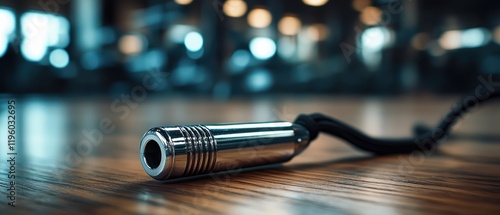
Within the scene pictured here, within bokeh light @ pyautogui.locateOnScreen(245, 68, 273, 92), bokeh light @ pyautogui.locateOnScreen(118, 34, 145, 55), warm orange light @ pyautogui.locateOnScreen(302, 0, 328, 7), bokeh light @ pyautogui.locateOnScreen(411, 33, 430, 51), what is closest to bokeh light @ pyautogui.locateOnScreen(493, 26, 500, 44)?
bokeh light @ pyautogui.locateOnScreen(411, 33, 430, 51)

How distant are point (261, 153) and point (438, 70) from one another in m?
6.12

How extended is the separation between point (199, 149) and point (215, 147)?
2 centimetres

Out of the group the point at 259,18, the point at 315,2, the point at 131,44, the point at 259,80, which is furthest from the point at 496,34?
the point at 131,44

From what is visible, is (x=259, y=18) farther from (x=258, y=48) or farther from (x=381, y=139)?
(x=381, y=139)

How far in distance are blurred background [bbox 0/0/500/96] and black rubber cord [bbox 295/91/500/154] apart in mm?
4790

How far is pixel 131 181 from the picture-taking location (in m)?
0.43

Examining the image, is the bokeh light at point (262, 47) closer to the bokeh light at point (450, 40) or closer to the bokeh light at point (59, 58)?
the bokeh light at point (450, 40)

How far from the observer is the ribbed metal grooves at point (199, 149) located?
1.30 ft

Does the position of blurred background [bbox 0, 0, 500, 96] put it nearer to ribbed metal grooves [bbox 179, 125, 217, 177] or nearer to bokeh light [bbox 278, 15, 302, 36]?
bokeh light [bbox 278, 15, 302, 36]

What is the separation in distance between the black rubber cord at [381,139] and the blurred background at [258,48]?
15.7 feet

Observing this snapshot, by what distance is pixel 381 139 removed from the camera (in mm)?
642

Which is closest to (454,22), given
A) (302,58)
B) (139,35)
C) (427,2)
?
(427,2)

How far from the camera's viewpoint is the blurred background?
19.2ft

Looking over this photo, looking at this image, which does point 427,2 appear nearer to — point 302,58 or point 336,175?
point 302,58
